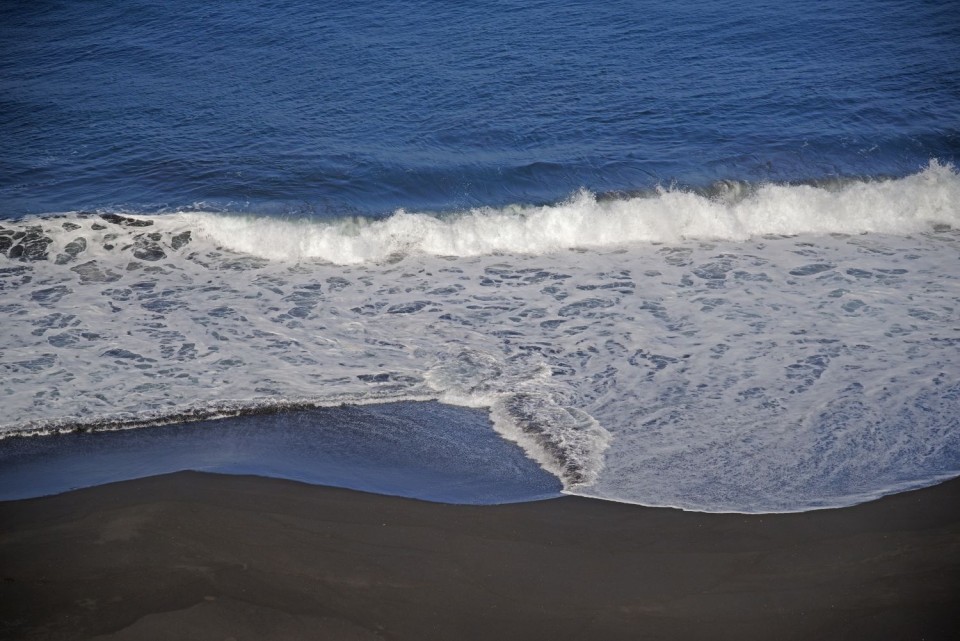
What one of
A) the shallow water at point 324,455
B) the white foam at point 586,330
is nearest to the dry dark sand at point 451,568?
the shallow water at point 324,455

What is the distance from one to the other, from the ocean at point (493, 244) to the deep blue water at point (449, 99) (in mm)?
76

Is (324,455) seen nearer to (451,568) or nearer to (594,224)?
(451,568)

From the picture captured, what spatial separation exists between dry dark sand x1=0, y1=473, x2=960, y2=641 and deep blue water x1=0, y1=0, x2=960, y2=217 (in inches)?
277

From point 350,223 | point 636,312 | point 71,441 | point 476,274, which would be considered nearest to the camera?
point 71,441

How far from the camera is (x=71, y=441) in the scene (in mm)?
7227

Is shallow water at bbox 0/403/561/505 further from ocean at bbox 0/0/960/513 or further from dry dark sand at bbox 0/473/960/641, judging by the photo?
dry dark sand at bbox 0/473/960/641

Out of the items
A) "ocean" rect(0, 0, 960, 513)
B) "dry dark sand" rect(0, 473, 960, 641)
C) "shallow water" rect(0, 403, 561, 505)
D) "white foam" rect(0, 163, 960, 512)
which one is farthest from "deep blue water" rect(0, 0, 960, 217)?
"dry dark sand" rect(0, 473, 960, 641)

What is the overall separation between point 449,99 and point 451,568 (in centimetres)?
1128

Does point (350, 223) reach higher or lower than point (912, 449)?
higher

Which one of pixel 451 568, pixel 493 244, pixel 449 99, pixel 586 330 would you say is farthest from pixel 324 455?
pixel 449 99

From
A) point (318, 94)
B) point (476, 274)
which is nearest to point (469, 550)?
point (476, 274)

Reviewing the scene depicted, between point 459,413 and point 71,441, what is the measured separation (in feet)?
10.9

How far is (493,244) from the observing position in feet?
38.6

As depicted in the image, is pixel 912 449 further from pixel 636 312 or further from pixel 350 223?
pixel 350 223
